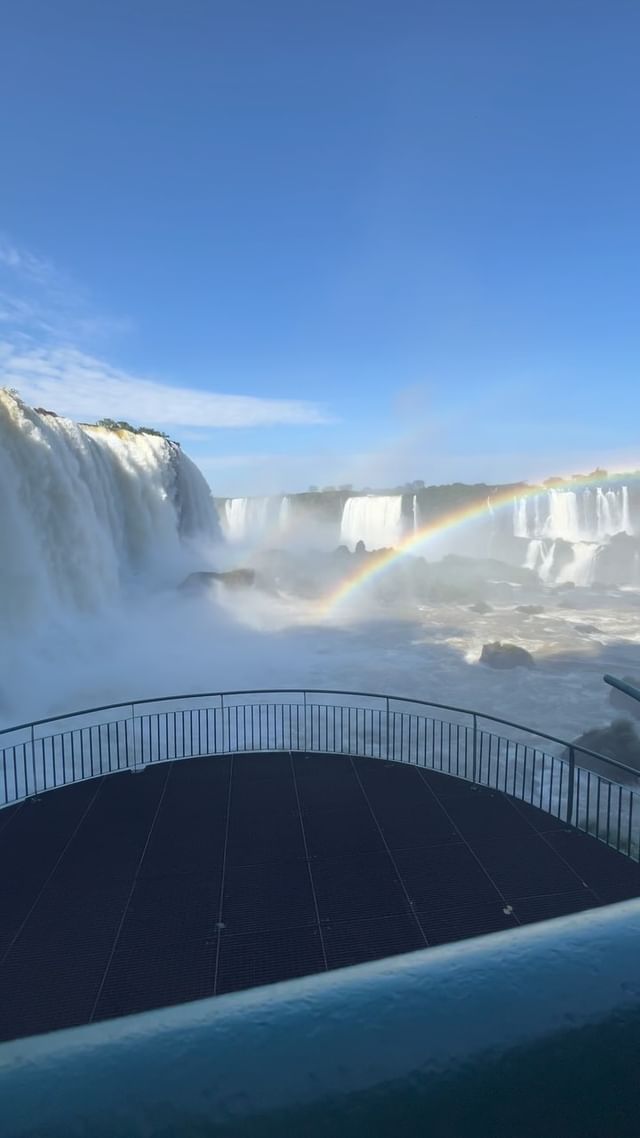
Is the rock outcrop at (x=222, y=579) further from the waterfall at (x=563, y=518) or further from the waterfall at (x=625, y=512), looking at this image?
the waterfall at (x=625, y=512)

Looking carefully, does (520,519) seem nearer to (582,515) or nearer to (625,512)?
(582,515)

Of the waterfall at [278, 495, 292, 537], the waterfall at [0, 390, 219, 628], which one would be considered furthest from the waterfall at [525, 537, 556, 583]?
the waterfall at [0, 390, 219, 628]

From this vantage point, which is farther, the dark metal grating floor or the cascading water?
the cascading water

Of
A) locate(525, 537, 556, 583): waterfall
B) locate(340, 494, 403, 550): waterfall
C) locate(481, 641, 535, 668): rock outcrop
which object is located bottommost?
locate(481, 641, 535, 668): rock outcrop

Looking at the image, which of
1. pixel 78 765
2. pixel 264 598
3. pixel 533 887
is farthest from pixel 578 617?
pixel 533 887

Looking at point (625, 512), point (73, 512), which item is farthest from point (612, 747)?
point (625, 512)

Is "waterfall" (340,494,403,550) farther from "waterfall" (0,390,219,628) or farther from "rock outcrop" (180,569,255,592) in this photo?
"waterfall" (0,390,219,628)
